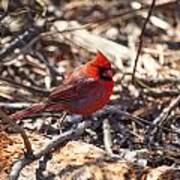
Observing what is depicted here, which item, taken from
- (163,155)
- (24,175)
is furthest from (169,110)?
(24,175)

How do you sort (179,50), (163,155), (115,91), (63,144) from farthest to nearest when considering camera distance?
(179,50) < (115,91) < (163,155) < (63,144)

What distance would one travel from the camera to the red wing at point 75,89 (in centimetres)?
356

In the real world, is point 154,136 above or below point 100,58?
below

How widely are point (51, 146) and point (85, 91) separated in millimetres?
556

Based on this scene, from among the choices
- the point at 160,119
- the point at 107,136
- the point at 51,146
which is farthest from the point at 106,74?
the point at 51,146

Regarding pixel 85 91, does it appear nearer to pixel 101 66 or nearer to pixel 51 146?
pixel 101 66

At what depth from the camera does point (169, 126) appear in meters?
3.81

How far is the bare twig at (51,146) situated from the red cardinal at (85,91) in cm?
11

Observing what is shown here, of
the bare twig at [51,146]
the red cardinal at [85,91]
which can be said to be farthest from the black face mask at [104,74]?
the bare twig at [51,146]

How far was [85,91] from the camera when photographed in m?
3.57

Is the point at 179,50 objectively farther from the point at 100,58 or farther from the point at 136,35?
the point at 100,58

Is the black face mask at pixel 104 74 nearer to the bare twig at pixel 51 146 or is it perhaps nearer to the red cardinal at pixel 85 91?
the red cardinal at pixel 85 91

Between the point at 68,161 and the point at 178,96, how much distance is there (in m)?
1.10

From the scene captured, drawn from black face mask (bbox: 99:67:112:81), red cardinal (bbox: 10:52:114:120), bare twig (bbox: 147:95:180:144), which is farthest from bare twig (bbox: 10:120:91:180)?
bare twig (bbox: 147:95:180:144)
